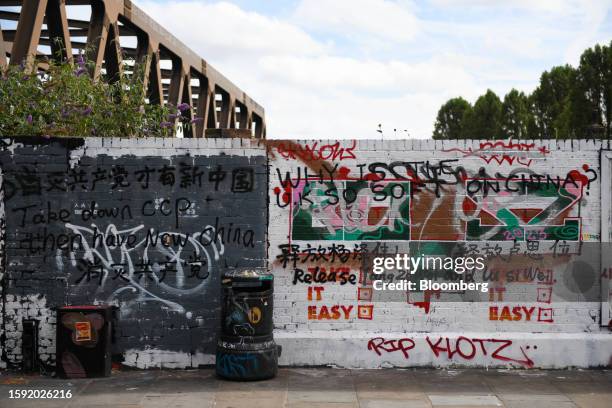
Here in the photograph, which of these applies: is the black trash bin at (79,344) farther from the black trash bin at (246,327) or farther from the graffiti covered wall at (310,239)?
the black trash bin at (246,327)

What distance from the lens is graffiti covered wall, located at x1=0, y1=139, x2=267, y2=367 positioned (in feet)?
31.4

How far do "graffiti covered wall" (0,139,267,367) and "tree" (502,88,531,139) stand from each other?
53.3m

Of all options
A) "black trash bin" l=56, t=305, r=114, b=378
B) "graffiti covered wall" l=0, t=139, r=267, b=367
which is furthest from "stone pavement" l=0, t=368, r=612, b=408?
"graffiti covered wall" l=0, t=139, r=267, b=367

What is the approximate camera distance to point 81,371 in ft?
29.8

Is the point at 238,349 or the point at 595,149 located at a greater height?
the point at 595,149

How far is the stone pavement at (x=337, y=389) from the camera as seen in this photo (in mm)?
8016

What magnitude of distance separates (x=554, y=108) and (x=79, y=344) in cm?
4620

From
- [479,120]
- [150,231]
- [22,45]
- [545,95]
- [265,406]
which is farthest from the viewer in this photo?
[479,120]

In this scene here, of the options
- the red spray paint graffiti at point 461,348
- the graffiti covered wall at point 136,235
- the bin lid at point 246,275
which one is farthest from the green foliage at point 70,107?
the red spray paint graffiti at point 461,348

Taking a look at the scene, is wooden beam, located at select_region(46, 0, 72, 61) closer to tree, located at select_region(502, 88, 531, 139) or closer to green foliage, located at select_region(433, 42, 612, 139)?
green foliage, located at select_region(433, 42, 612, 139)

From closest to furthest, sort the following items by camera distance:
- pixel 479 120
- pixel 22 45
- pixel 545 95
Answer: pixel 22 45 → pixel 545 95 → pixel 479 120

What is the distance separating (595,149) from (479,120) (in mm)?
58966

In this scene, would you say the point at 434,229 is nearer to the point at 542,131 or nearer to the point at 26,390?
the point at 26,390

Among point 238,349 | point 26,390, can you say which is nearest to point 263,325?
point 238,349
